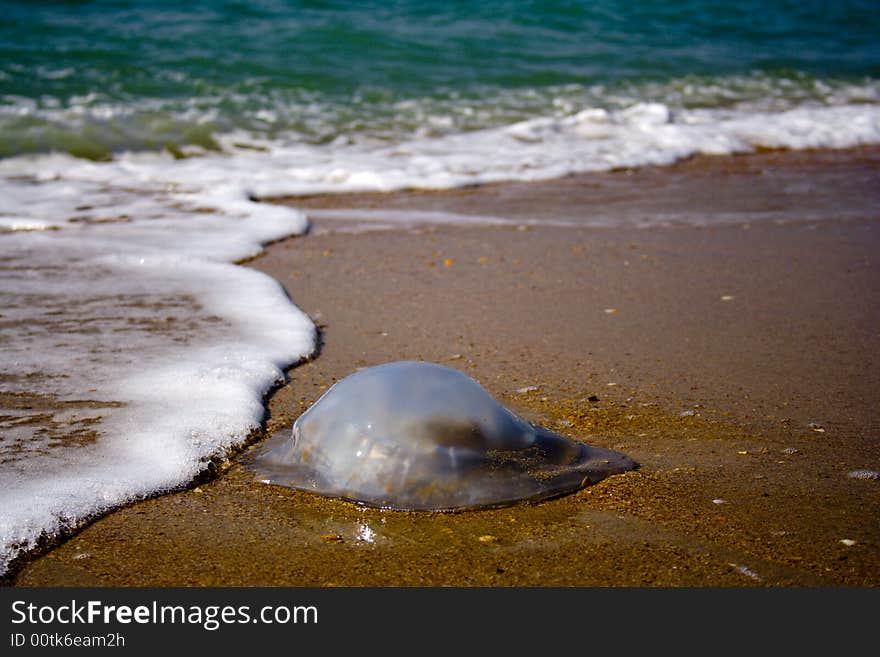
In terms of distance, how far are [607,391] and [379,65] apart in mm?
8035

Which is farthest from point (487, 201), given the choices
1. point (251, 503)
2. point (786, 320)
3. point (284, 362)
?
point (251, 503)

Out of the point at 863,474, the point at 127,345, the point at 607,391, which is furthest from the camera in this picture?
the point at 127,345

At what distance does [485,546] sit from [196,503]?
26.3 inches

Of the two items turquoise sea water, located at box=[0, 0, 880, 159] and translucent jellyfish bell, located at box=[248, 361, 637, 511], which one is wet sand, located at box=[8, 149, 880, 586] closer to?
translucent jellyfish bell, located at box=[248, 361, 637, 511]

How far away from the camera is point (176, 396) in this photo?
2.64 meters

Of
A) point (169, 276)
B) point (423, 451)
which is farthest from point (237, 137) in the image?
point (423, 451)

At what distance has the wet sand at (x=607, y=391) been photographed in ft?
6.16

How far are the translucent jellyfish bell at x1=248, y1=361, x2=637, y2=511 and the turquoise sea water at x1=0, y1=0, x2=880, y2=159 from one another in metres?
5.23

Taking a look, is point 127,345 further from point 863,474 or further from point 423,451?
point 863,474

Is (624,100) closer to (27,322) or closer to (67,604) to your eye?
(27,322)

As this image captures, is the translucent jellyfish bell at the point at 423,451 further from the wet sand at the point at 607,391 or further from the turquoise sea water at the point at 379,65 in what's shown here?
the turquoise sea water at the point at 379,65

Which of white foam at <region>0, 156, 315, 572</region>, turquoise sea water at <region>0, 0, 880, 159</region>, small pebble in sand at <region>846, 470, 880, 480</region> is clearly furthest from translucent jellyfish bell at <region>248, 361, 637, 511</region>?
turquoise sea water at <region>0, 0, 880, 159</region>

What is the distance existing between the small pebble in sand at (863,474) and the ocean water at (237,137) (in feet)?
4.84

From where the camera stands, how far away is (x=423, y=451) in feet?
6.89
